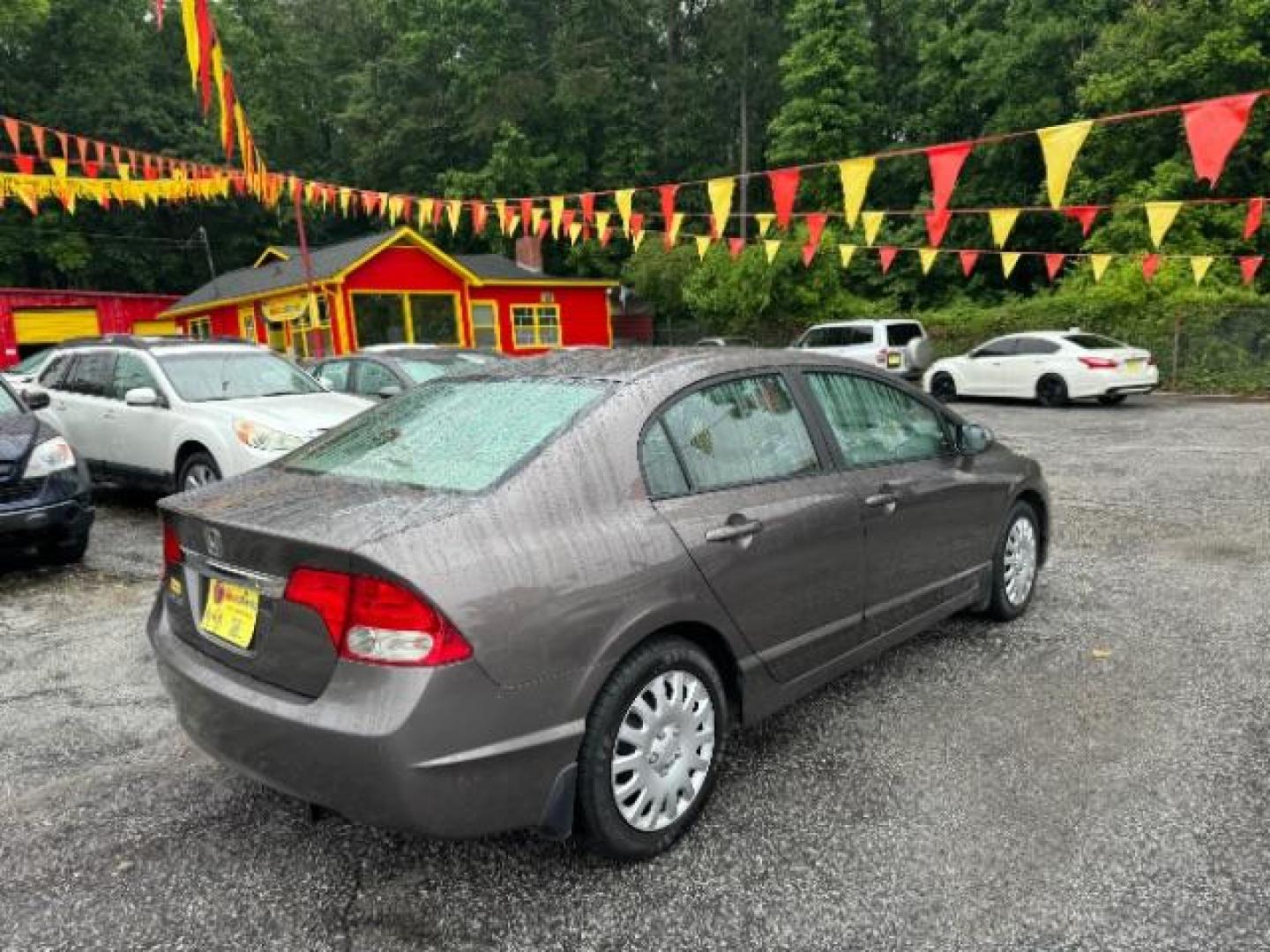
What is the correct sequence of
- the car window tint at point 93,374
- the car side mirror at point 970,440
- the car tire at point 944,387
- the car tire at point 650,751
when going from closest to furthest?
the car tire at point 650,751
the car side mirror at point 970,440
the car window tint at point 93,374
the car tire at point 944,387

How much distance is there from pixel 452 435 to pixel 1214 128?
6562mm

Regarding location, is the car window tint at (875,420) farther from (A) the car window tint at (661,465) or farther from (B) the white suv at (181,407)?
(B) the white suv at (181,407)

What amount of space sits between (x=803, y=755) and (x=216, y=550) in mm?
2096

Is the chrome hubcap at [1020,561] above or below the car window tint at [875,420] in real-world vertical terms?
below

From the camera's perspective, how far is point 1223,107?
6324 mm

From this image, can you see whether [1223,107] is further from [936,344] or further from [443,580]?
[936,344]

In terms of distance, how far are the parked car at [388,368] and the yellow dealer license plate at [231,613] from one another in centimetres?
645

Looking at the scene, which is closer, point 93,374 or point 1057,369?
point 93,374

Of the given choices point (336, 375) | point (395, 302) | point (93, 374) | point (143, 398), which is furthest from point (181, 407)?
point (395, 302)

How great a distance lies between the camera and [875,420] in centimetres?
362

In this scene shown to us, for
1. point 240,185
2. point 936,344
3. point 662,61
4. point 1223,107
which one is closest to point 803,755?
point 1223,107

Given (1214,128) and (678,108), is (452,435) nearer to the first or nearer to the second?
(1214,128)

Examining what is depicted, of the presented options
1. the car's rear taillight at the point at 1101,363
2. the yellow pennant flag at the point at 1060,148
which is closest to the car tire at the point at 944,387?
the car's rear taillight at the point at 1101,363

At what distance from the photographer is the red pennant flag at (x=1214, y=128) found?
6.27 meters
